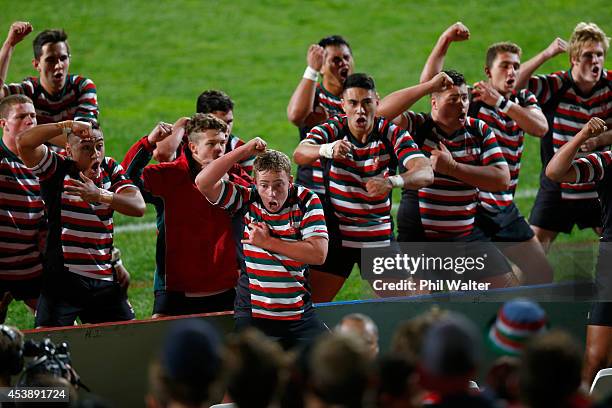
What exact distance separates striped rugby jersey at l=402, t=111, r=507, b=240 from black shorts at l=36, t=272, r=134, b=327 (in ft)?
6.91

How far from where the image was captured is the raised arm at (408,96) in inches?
279

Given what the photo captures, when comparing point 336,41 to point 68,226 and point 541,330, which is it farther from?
point 541,330

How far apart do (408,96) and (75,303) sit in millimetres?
2511

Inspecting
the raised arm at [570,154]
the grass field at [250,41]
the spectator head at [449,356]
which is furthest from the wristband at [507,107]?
the grass field at [250,41]

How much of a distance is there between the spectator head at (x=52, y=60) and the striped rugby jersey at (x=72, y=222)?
4.53 ft

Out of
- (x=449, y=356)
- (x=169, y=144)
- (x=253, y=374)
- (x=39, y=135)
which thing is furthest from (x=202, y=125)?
(x=449, y=356)

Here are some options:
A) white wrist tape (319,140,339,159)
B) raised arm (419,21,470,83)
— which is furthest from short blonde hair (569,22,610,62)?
white wrist tape (319,140,339,159)

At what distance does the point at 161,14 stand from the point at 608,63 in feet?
24.6

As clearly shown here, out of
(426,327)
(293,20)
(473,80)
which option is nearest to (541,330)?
(426,327)

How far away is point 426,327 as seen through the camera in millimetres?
3488

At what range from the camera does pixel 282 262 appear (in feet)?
20.4

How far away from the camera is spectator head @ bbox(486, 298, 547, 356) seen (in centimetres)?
346

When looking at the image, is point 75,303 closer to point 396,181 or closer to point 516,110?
point 396,181

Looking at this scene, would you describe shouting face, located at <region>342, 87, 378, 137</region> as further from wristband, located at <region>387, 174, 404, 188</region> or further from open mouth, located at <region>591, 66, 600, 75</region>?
open mouth, located at <region>591, 66, 600, 75</region>
